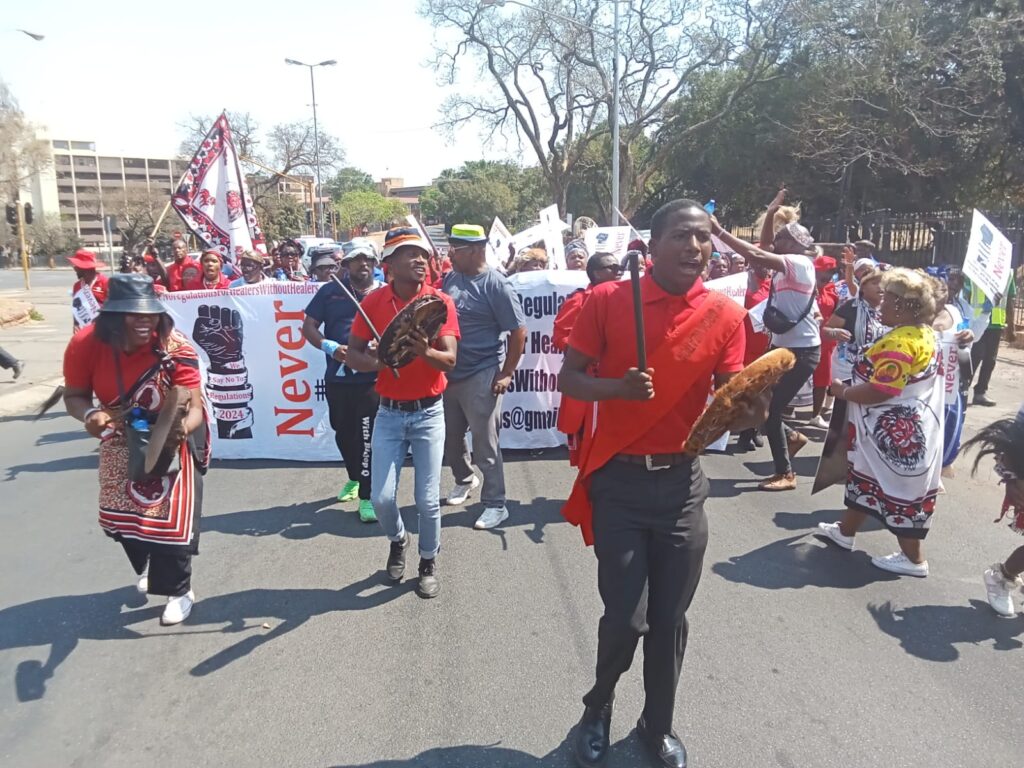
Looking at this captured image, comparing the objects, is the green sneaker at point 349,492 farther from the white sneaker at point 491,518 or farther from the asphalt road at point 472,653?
Result: the white sneaker at point 491,518

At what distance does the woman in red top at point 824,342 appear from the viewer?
25.0 ft

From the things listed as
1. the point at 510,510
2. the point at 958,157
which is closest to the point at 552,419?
the point at 510,510

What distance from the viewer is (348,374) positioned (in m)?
5.25

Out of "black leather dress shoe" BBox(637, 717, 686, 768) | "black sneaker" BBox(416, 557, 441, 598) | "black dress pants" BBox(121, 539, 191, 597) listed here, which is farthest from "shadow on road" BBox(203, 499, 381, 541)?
"black leather dress shoe" BBox(637, 717, 686, 768)

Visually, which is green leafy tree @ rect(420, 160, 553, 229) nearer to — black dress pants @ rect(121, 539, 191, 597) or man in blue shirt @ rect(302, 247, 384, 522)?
man in blue shirt @ rect(302, 247, 384, 522)

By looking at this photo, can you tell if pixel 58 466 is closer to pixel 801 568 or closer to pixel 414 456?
pixel 414 456

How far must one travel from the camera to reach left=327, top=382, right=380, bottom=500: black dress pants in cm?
529

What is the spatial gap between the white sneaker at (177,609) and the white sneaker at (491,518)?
74.3 inches

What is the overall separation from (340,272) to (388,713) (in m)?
3.37

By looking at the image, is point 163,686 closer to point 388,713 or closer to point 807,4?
point 388,713

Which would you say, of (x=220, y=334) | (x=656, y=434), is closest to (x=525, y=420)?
(x=220, y=334)

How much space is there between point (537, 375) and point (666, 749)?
468 cm

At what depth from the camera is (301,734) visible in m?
2.95

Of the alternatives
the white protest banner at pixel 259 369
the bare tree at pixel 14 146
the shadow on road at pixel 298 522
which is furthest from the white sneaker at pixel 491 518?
the bare tree at pixel 14 146
